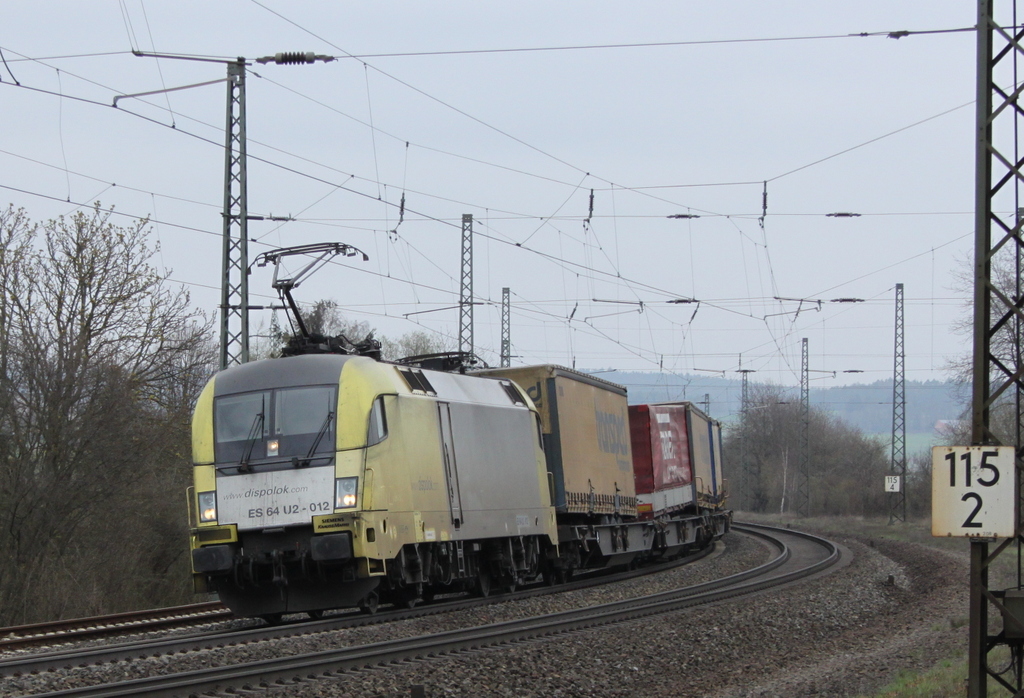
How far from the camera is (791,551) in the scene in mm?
33688

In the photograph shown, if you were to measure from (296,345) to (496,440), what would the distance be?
398cm

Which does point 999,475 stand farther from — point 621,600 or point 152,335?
point 152,335

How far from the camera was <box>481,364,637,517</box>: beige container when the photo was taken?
20.6 m

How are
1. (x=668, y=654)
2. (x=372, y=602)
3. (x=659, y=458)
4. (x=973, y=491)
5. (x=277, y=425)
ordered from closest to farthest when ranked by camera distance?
(x=973, y=491) → (x=668, y=654) → (x=277, y=425) → (x=372, y=602) → (x=659, y=458)

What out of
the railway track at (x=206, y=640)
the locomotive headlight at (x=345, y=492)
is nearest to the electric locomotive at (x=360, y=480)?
the locomotive headlight at (x=345, y=492)

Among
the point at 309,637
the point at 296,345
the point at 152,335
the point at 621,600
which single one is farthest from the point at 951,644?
the point at 152,335

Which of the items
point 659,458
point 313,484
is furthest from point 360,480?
point 659,458

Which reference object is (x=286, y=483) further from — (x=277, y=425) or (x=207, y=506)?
(x=207, y=506)

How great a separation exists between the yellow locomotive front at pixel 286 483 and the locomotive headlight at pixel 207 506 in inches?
0.5

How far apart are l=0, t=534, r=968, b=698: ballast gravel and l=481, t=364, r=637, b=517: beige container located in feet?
6.88

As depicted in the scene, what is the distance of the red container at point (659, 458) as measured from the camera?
26234 millimetres

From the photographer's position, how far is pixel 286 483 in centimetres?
1356

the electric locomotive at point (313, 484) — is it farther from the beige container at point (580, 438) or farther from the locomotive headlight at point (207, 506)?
the beige container at point (580, 438)

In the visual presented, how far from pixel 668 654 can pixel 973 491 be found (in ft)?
18.0
